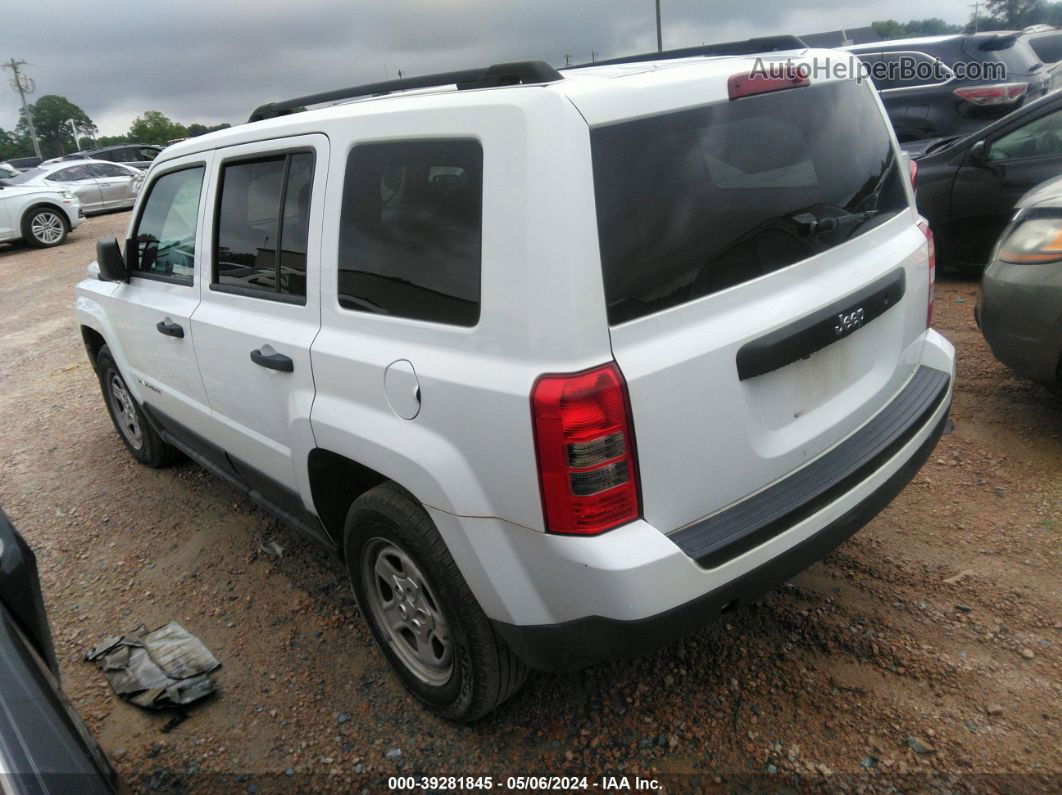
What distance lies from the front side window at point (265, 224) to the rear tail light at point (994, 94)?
852 centimetres

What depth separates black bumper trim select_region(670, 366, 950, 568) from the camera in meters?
1.94

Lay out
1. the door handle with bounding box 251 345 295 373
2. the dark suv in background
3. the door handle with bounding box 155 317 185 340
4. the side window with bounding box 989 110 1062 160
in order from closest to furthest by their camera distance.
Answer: the door handle with bounding box 251 345 295 373, the door handle with bounding box 155 317 185 340, the side window with bounding box 989 110 1062 160, the dark suv in background

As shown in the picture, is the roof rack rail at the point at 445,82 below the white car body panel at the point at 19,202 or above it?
above

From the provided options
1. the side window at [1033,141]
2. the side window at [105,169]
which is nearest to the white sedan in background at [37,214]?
the side window at [105,169]

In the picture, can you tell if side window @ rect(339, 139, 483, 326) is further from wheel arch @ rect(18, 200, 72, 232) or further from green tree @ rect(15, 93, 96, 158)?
green tree @ rect(15, 93, 96, 158)

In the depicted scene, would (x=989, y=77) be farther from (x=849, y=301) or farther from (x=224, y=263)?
(x=224, y=263)

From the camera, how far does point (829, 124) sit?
2.33 meters

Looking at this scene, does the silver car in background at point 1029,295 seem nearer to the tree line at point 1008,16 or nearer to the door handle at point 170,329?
the door handle at point 170,329

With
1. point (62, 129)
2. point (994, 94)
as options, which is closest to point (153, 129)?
Result: point (62, 129)

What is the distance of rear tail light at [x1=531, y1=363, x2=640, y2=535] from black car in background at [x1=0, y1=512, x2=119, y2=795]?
3.53 feet

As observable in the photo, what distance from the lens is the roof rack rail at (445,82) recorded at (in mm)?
2025

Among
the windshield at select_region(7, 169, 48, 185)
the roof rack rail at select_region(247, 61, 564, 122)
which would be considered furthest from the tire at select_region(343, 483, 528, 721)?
the windshield at select_region(7, 169, 48, 185)

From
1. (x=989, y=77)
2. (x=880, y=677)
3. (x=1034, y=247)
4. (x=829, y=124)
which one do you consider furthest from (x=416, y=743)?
(x=989, y=77)

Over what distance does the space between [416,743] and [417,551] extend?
28.9 inches
